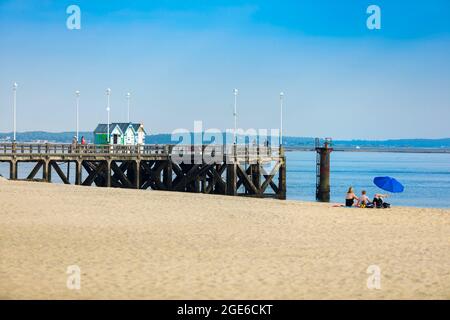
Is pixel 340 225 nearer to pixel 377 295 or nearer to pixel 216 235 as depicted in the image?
pixel 216 235

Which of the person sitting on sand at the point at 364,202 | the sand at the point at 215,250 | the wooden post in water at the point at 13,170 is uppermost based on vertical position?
the wooden post in water at the point at 13,170

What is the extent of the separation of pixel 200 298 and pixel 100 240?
6.04 m

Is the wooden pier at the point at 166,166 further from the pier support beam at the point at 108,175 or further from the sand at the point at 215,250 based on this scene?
the sand at the point at 215,250

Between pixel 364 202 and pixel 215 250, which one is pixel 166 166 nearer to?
pixel 364 202

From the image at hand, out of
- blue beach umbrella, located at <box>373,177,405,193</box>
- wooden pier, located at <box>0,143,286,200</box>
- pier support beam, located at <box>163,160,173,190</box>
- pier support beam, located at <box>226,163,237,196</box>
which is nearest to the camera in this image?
blue beach umbrella, located at <box>373,177,405,193</box>

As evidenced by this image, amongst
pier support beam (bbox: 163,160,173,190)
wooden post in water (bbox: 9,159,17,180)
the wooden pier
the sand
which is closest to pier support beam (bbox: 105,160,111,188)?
the wooden pier

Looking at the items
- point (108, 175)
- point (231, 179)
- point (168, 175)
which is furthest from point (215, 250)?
point (168, 175)

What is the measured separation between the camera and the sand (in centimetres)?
1145

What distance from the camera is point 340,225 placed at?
2053cm

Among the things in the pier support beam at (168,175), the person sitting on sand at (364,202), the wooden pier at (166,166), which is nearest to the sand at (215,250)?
the person sitting on sand at (364,202)

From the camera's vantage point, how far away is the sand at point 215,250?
451 inches

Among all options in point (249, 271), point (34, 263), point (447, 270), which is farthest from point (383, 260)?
point (34, 263)

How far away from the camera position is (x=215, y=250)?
1530cm

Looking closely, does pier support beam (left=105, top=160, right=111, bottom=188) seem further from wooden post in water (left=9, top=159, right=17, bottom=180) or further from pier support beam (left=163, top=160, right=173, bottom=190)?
wooden post in water (left=9, top=159, right=17, bottom=180)
